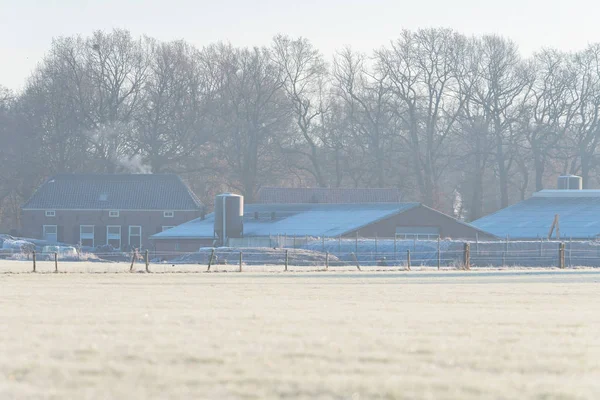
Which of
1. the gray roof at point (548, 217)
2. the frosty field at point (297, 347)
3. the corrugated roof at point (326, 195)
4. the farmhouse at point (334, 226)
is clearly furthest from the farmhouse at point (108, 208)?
the frosty field at point (297, 347)

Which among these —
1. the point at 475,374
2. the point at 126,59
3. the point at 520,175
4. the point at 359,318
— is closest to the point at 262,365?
the point at 475,374

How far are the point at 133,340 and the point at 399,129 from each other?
273 feet

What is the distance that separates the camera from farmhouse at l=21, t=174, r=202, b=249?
97688 millimetres

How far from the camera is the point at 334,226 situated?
81.8m

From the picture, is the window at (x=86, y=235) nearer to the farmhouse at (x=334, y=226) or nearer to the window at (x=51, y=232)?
the window at (x=51, y=232)

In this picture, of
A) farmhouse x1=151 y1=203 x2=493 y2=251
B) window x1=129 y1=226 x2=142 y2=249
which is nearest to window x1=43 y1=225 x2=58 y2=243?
window x1=129 y1=226 x2=142 y2=249

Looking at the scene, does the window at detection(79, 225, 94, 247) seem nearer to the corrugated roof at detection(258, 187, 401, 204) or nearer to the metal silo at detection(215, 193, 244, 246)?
the corrugated roof at detection(258, 187, 401, 204)

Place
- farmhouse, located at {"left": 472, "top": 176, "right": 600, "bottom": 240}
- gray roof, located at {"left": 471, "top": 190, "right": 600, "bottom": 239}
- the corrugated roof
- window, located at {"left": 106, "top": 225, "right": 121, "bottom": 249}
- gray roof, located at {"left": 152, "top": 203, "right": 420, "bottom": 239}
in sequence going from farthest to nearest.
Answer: window, located at {"left": 106, "top": 225, "right": 121, "bottom": 249} → the corrugated roof → gray roof, located at {"left": 152, "top": 203, "right": 420, "bottom": 239} → gray roof, located at {"left": 471, "top": 190, "right": 600, "bottom": 239} → farmhouse, located at {"left": 472, "top": 176, "right": 600, "bottom": 240}

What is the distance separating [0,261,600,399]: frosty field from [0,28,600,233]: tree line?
68016mm

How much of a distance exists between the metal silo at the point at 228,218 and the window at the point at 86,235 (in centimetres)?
1925

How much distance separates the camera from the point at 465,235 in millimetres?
81562

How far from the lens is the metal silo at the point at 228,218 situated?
83375mm

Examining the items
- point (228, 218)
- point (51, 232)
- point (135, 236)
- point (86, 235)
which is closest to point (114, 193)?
point (135, 236)

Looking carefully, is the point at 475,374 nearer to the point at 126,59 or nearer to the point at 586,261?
the point at 586,261
